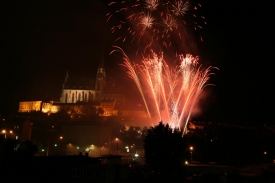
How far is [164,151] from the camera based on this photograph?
73.8 ft

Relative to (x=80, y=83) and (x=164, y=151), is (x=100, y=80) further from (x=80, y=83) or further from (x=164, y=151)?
(x=164, y=151)

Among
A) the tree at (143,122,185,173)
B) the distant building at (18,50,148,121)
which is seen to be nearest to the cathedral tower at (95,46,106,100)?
the distant building at (18,50,148,121)

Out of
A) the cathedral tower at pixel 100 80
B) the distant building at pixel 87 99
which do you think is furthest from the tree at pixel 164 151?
the cathedral tower at pixel 100 80

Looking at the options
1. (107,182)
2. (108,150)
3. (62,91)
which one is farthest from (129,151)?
(62,91)

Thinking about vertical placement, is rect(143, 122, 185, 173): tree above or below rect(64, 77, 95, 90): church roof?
below

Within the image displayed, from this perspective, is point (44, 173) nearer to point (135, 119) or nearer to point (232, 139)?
point (232, 139)

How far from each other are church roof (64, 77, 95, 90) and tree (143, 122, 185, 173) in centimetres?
8455

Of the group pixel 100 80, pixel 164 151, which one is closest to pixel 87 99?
pixel 100 80

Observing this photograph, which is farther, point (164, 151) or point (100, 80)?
point (100, 80)

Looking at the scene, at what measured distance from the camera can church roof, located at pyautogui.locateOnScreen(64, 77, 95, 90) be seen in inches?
4218

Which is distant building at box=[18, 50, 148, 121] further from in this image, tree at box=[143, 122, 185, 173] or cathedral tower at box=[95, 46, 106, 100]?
tree at box=[143, 122, 185, 173]

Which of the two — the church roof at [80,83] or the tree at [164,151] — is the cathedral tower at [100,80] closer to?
the church roof at [80,83]

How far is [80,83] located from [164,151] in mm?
89072

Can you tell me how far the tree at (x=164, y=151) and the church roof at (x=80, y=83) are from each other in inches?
3329
